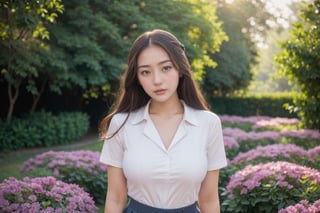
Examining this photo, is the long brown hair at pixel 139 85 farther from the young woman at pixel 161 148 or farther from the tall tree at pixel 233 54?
the tall tree at pixel 233 54

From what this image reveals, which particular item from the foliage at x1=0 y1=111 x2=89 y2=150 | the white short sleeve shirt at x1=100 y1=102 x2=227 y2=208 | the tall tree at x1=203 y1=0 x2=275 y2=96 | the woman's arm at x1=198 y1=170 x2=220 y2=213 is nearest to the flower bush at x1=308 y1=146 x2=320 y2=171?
the woman's arm at x1=198 y1=170 x2=220 y2=213

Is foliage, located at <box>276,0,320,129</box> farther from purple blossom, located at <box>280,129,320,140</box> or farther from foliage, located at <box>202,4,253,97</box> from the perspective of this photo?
foliage, located at <box>202,4,253,97</box>

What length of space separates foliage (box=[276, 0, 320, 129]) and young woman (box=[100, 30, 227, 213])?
6774mm

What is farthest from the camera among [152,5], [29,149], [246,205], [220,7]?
[220,7]

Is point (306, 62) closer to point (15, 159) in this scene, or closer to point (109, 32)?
point (109, 32)

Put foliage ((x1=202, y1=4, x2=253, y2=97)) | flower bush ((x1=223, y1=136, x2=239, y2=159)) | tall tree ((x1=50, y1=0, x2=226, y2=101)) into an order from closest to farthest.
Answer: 1. flower bush ((x1=223, y1=136, x2=239, y2=159))
2. tall tree ((x1=50, y1=0, x2=226, y2=101))
3. foliage ((x1=202, y1=4, x2=253, y2=97))

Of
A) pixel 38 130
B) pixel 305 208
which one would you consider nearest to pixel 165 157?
pixel 305 208

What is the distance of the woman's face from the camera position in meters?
2.25

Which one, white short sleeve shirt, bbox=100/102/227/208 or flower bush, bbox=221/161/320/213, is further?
flower bush, bbox=221/161/320/213

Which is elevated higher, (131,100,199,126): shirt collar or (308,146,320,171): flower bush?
(131,100,199,126): shirt collar

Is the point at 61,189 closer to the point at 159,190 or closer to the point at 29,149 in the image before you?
the point at 159,190

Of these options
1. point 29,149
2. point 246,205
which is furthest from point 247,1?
point 246,205

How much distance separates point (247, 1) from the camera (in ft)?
92.0

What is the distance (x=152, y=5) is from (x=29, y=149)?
6790mm
